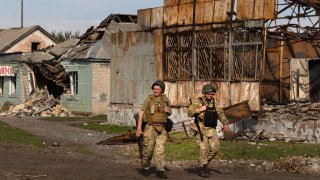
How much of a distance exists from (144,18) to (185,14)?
2342mm

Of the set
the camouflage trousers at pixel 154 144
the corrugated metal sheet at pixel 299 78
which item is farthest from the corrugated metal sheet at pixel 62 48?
the camouflage trousers at pixel 154 144

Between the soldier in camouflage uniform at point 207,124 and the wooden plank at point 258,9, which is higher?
the wooden plank at point 258,9

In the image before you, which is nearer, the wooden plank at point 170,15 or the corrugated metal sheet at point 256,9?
the corrugated metal sheet at point 256,9

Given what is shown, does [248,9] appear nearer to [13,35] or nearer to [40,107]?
[40,107]

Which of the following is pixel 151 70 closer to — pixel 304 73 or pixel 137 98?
pixel 137 98

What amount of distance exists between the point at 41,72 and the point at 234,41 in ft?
66.7

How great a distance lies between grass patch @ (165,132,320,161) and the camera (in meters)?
13.9

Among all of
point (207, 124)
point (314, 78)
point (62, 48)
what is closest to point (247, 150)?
point (207, 124)

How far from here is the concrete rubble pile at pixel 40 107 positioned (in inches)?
1307

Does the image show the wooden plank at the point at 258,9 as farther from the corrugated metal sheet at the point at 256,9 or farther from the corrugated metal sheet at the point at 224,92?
the corrugated metal sheet at the point at 224,92

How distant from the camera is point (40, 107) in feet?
112

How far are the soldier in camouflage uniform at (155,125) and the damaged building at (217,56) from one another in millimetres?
7186

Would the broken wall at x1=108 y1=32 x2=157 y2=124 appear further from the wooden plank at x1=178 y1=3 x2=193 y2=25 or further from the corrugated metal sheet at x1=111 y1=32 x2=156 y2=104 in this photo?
the wooden plank at x1=178 y1=3 x2=193 y2=25

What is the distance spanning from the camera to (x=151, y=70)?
2186 centimetres
